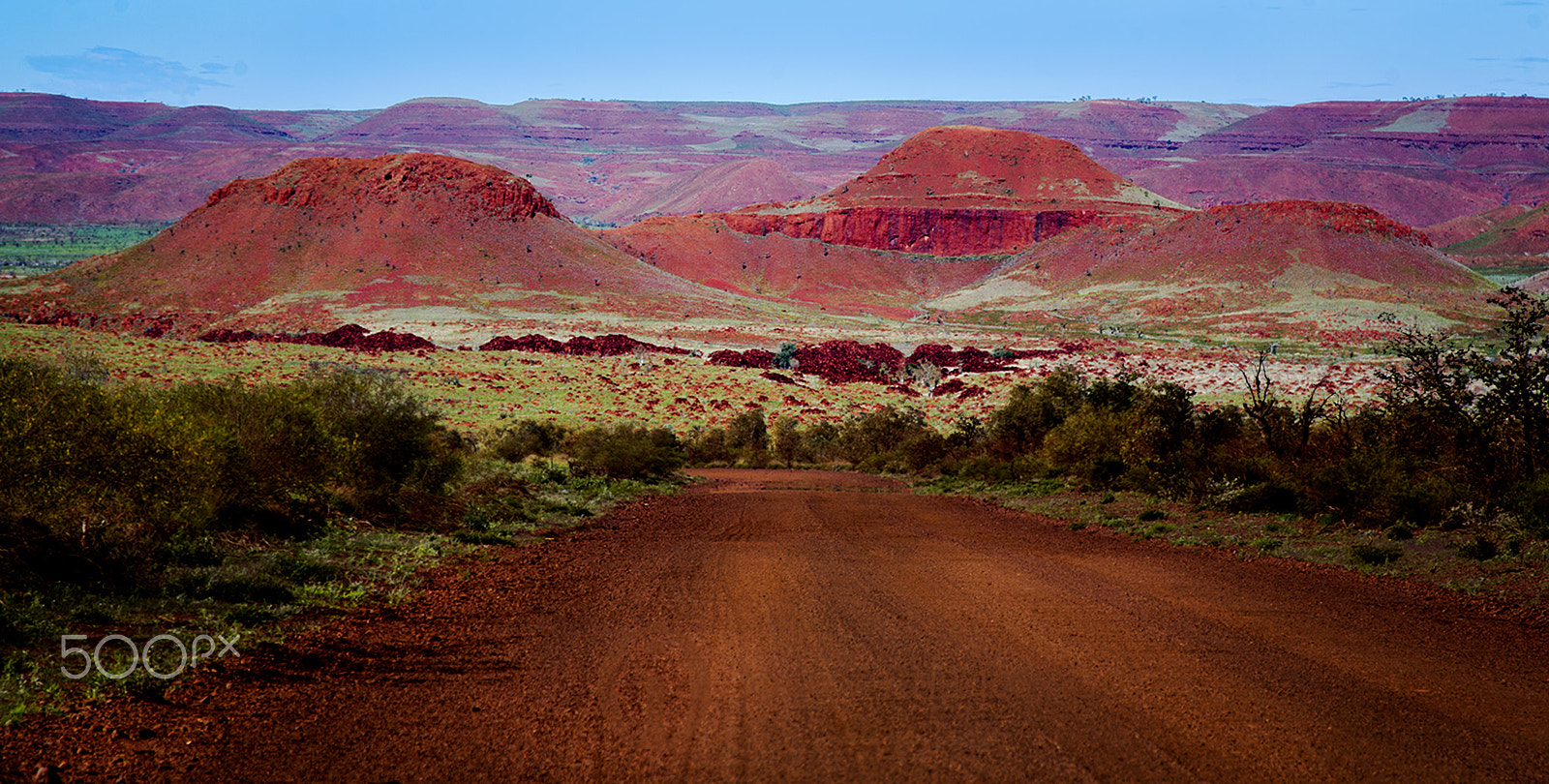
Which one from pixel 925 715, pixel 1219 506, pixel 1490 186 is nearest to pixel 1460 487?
pixel 1219 506

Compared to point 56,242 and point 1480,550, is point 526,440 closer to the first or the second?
point 1480,550

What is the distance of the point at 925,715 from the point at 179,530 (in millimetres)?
7182

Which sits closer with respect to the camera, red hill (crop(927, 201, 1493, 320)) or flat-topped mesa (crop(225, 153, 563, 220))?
red hill (crop(927, 201, 1493, 320))

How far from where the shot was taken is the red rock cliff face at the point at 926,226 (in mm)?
121938

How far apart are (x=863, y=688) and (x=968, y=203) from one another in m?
127

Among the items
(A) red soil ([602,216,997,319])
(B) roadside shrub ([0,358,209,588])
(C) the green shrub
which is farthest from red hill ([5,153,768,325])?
(C) the green shrub

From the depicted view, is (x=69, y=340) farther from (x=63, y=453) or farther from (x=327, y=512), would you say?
(x=63, y=453)

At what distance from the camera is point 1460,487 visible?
11.5 m

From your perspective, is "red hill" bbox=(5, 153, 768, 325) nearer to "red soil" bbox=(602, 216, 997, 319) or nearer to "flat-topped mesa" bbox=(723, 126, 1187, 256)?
"red soil" bbox=(602, 216, 997, 319)

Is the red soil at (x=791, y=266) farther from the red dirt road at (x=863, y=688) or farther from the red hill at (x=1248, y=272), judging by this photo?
the red dirt road at (x=863, y=688)

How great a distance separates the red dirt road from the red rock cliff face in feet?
381

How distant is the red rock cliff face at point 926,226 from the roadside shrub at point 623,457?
328ft

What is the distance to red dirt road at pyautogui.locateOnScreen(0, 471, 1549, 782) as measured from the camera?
16.6 feet

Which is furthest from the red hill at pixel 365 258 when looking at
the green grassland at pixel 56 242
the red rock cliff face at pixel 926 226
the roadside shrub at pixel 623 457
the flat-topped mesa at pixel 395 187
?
the roadside shrub at pixel 623 457
